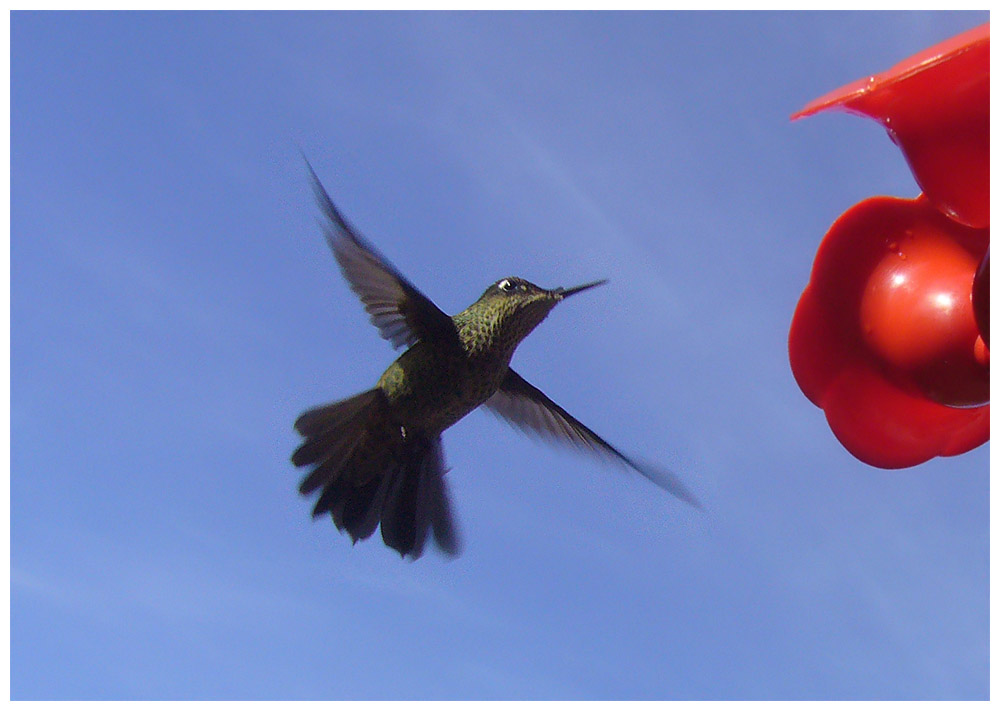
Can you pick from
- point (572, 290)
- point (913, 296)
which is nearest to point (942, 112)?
point (913, 296)

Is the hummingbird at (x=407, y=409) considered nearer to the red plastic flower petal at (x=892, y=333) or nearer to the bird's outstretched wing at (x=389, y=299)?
the bird's outstretched wing at (x=389, y=299)

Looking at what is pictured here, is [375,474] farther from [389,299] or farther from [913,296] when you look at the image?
[913,296]

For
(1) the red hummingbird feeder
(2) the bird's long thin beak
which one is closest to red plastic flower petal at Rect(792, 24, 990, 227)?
(1) the red hummingbird feeder

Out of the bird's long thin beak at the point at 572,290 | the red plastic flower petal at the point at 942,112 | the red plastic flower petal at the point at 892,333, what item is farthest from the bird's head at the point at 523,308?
the red plastic flower petal at the point at 942,112

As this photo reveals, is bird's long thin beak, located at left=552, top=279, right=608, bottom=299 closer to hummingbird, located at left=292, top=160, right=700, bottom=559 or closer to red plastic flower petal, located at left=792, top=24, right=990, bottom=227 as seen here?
hummingbird, located at left=292, top=160, right=700, bottom=559

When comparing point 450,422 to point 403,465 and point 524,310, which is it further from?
point 524,310

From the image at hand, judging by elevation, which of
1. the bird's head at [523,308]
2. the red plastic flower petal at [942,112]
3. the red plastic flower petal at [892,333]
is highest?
the bird's head at [523,308]

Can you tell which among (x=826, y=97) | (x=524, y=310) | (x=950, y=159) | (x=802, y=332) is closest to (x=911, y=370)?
(x=802, y=332)
